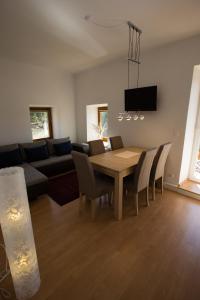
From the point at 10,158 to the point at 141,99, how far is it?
9.81ft

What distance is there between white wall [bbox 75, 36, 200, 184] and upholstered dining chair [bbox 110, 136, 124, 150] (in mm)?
226

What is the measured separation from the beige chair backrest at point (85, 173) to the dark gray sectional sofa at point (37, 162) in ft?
3.00

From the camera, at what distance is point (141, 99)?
3.18 metres

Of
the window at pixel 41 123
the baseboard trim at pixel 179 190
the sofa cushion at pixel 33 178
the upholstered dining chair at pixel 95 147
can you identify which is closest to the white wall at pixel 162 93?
the baseboard trim at pixel 179 190

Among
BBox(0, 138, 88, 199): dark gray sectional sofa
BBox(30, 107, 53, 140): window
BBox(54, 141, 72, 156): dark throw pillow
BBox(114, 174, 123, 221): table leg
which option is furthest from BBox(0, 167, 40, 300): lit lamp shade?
BBox(30, 107, 53, 140): window

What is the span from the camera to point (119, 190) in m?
2.22

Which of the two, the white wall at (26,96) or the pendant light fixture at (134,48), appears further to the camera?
the white wall at (26,96)

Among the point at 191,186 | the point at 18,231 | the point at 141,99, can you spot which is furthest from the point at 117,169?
the point at 191,186

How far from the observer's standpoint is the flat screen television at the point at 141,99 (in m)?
3.02

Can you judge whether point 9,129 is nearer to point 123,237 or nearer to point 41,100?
point 41,100

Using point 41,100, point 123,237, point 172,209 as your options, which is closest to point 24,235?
point 123,237

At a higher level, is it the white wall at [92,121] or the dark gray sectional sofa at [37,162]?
the white wall at [92,121]

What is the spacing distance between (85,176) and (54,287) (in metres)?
1.20

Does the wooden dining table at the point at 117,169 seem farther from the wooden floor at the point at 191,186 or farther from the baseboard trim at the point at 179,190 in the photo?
the wooden floor at the point at 191,186
